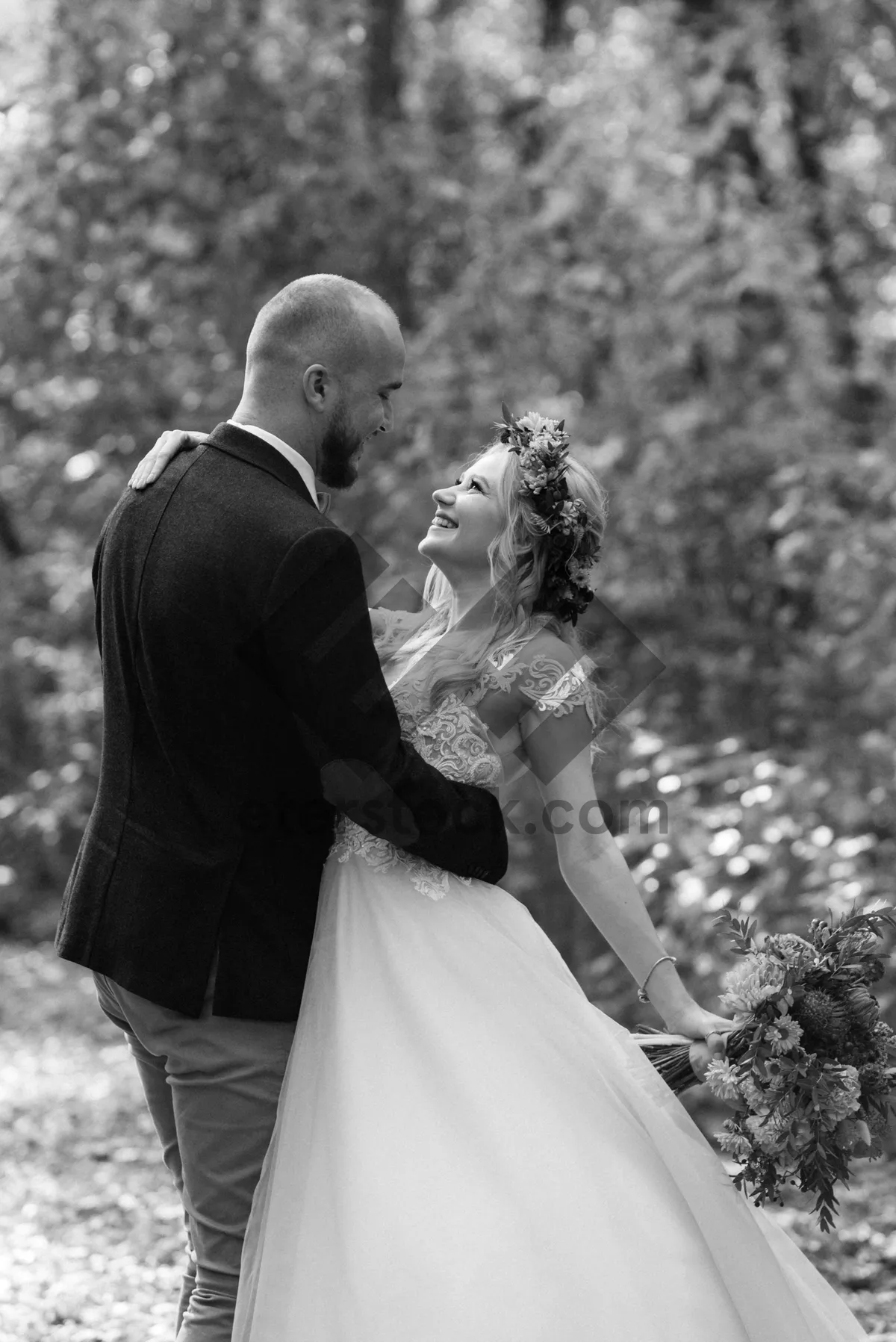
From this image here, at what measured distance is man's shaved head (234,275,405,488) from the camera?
9.09 feet

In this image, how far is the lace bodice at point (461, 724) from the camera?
277 cm

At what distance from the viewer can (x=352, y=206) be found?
7.63m

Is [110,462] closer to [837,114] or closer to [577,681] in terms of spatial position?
[837,114]

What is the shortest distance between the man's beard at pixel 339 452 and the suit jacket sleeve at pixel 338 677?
1.12ft

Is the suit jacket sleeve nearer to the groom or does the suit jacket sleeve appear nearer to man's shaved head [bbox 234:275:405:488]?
the groom

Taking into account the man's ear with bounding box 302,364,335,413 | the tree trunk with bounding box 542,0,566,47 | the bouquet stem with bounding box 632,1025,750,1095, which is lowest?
the bouquet stem with bounding box 632,1025,750,1095

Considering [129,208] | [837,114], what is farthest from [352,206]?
[837,114]

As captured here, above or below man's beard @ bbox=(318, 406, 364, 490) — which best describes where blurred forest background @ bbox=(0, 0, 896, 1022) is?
above

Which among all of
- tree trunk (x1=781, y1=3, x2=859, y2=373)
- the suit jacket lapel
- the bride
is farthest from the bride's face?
tree trunk (x1=781, y1=3, x2=859, y2=373)

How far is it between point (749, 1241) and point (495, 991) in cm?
62

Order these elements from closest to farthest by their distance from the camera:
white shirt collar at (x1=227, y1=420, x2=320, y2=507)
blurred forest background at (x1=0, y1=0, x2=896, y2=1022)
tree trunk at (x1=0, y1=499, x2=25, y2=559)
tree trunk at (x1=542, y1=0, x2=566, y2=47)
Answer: white shirt collar at (x1=227, y1=420, x2=320, y2=507), blurred forest background at (x1=0, y1=0, x2=896, y2=1022), tree trunk at (x1=542, y1=0, x2=566, y2=47), tree trunk at (x1=0, y1=499, x2=25, y2=559)

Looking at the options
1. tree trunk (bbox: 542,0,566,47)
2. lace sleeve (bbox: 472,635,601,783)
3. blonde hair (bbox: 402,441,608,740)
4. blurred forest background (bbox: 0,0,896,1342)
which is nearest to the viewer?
lace sleeve (bbox: 472,635,601,783)

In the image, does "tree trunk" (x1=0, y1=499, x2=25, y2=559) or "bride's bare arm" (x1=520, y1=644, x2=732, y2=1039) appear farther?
"tree trunk" (x1=0, y1=499, x2=25, y2=559)

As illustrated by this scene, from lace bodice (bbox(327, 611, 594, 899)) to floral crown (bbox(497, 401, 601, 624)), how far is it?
0.14 metres
